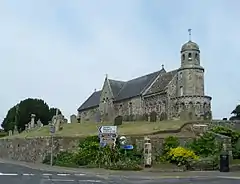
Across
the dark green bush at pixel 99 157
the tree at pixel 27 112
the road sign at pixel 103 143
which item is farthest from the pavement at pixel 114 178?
the tree at pixel 27 112

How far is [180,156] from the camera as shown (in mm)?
30344

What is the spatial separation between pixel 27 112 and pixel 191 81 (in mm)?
44463

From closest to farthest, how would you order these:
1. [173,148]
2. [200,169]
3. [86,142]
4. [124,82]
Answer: [200,169]
[173,148]
[86,142]
[124,82]

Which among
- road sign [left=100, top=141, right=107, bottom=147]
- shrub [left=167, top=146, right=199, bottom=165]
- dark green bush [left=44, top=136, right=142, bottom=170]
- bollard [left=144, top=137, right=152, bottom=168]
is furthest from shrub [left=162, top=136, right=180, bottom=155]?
road sign [left=100, top=141, right=107, bottom=147]

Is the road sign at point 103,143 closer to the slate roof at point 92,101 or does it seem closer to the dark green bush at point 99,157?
the dark green bush at point 99,157

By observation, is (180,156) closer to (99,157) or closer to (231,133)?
(99,157)

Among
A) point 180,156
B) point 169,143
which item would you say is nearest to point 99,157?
point 169,143

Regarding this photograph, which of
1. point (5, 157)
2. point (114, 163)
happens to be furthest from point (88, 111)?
point (114, 163)

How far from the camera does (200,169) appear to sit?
28.1 meters

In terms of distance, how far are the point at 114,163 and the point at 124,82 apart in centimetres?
5682

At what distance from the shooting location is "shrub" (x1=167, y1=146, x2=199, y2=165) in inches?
1180

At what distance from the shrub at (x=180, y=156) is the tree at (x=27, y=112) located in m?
64.6

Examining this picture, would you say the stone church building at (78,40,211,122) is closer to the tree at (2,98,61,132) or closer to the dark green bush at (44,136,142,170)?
the tree at (2,98,61,132)

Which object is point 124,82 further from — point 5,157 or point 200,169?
point 200,169
